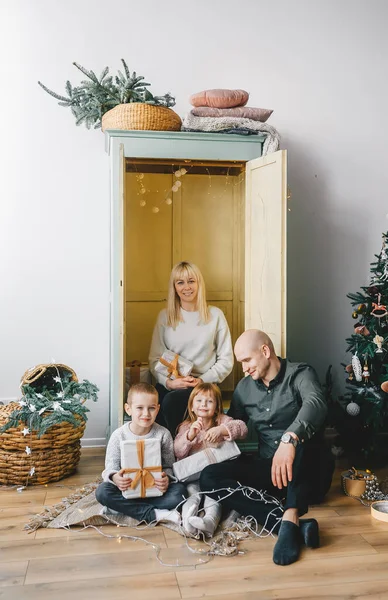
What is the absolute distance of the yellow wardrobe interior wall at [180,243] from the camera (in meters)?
3.83

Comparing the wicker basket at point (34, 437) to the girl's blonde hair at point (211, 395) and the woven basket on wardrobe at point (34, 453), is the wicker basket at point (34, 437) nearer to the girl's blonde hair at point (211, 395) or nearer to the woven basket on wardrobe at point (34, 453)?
the woven basket on wardrobe at point (34, 453)

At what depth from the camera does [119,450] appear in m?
2.64

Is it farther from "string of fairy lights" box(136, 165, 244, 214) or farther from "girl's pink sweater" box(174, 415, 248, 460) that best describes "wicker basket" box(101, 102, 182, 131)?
"girl's pink sweater" box(174, 415, 248, 460)

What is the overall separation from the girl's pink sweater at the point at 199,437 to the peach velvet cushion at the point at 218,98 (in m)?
1.70

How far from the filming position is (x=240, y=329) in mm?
3902

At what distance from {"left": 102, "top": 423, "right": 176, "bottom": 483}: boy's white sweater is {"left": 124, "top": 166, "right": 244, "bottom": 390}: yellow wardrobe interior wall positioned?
3.77ft

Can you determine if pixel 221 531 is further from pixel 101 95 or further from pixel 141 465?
pixel 101 95

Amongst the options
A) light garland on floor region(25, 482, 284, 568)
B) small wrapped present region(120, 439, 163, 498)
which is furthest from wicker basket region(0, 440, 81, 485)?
small wrapped present region(120, 439, 163, 498)

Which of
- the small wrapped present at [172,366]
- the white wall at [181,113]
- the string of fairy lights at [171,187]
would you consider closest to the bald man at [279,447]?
the small wrapped present at [172,366]

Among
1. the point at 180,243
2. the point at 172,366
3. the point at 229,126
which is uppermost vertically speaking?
the point at 229,126

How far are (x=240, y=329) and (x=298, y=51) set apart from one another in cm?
185

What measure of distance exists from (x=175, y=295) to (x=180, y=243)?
48cm

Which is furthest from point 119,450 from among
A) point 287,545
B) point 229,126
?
point 229,126

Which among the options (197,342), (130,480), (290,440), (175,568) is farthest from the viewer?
(197,342)
